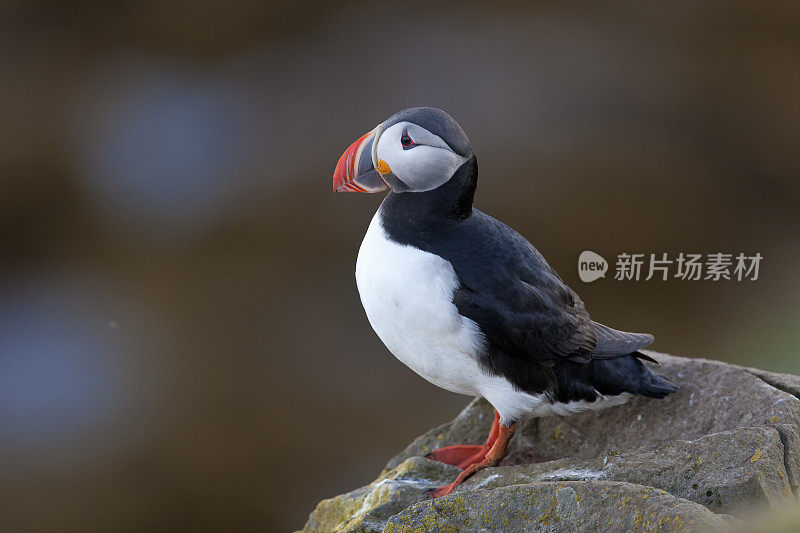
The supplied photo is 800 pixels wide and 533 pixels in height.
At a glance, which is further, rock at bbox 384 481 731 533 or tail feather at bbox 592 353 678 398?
tail feather at bbox 592 353 678 398

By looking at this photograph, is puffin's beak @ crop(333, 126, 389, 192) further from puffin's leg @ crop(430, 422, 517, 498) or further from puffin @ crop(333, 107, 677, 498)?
puffin's leg @ crop(430, 422, 517, 498)

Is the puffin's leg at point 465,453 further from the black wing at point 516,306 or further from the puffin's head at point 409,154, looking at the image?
the puffin's head at point 409,154

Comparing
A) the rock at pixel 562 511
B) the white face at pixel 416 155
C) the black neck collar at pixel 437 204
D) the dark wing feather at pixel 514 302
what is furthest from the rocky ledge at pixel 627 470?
the white face at pixel 416 155

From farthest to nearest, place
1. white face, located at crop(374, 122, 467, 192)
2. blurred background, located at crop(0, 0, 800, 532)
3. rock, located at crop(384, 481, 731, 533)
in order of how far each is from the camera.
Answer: blurred background, located at crop(0, 0, 800, 532), white face, located at crop(374, 122, 467, 192), rock, located at crop(384, 481, 731, 533)

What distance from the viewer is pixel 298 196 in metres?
7.34

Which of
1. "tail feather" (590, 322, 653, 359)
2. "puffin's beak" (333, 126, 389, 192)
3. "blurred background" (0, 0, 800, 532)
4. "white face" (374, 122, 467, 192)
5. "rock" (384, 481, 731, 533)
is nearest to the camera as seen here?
"rock" (384, 481, 731, 533)

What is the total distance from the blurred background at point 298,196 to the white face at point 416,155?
13.3ft

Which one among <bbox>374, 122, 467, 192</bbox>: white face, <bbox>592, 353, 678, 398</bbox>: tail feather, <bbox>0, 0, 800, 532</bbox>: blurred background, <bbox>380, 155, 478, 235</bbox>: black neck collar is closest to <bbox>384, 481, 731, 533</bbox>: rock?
<bbox>592, 353, 678, 398</bbox>: tail feather

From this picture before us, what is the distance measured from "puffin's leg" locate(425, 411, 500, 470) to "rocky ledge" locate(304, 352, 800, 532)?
2.5 inches

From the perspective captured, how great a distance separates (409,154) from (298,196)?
4.39m

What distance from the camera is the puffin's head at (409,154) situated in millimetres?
3025

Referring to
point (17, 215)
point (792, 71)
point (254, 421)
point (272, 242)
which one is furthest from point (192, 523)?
point (792, 71)

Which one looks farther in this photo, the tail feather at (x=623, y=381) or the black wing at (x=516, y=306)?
the tail feather at (x=623, y=381)

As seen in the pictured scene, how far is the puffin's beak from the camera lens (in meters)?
3.13
